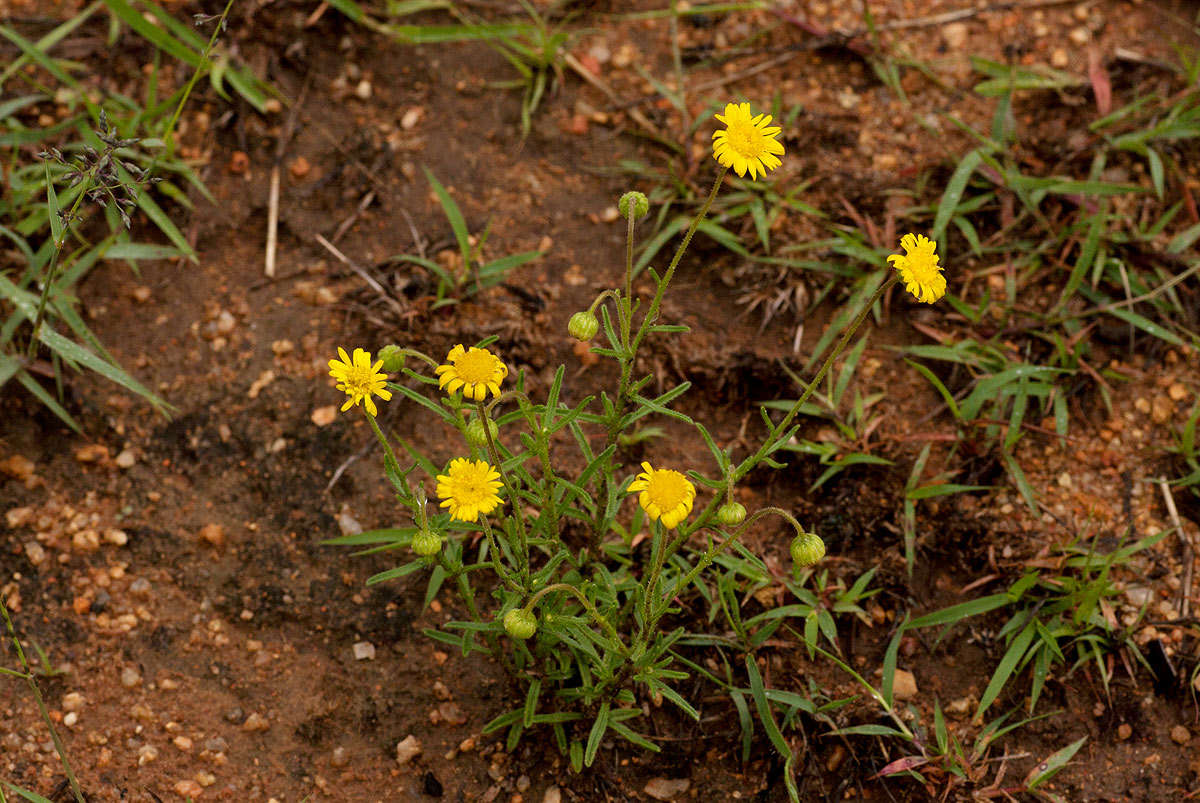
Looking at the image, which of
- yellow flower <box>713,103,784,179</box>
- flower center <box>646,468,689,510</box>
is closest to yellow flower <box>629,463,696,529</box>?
flower center <box>646,468,689,510</box>

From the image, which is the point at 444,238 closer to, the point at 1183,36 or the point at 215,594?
the point at 215,594

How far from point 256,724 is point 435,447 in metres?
0.86

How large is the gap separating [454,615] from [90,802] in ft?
3.13

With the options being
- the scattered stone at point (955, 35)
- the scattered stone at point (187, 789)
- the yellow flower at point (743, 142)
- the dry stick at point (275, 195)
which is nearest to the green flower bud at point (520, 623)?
the yellow flower at point (743, 142)

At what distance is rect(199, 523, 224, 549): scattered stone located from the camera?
2.81 meters

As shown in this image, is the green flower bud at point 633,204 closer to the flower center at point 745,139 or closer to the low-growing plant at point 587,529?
the low-growing plant at point 587,529

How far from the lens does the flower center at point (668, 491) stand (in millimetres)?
1866

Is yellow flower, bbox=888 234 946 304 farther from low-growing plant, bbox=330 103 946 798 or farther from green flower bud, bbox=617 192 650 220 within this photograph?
green flower bud, bbox=617 192 650 220

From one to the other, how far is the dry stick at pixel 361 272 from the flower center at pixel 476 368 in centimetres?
123

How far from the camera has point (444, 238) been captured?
3275mm

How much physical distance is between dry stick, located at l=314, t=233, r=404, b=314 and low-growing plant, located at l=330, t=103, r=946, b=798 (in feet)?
0.64

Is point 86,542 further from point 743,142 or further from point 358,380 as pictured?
point 743,142

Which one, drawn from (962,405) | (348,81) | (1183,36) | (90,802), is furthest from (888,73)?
(90,802)

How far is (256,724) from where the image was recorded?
8.45 ft
